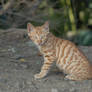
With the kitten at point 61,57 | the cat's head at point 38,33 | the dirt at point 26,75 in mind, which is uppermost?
the cat's head at point 38,33

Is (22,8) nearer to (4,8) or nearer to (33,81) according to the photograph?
(4,8)

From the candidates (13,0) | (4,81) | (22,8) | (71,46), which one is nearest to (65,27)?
(22,8)

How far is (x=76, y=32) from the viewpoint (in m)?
12.0

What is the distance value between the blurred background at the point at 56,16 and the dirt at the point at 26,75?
2248 millimetres

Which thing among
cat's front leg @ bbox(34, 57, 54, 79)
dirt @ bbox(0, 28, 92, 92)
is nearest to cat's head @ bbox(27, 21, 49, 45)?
cat's front leg @ bbox(34, 57, 54, 79)

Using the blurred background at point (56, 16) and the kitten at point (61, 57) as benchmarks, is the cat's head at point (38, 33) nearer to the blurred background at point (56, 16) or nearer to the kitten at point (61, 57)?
the kitten at point (61, 57)

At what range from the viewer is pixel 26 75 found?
18.4ft

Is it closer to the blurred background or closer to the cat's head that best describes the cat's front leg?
the cat's head

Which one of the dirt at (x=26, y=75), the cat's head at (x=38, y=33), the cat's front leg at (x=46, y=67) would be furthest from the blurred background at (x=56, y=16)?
the cat's front leg at (x=46, y=67)

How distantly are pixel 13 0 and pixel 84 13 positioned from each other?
177 inches

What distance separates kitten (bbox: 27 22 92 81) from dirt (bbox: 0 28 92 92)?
19cm

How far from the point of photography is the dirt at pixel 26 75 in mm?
5098

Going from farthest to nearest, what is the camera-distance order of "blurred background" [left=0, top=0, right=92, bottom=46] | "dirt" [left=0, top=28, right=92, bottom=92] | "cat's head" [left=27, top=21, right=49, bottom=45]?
"blurred background" [left=0, top=0, right=92, bottom=46], "cat's head" [left=27, top=21, right=49, bottom=45], "dirt" [left=0, top=28, right=92, bottom=92]

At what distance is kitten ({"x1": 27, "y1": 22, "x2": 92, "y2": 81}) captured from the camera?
5.46 m
